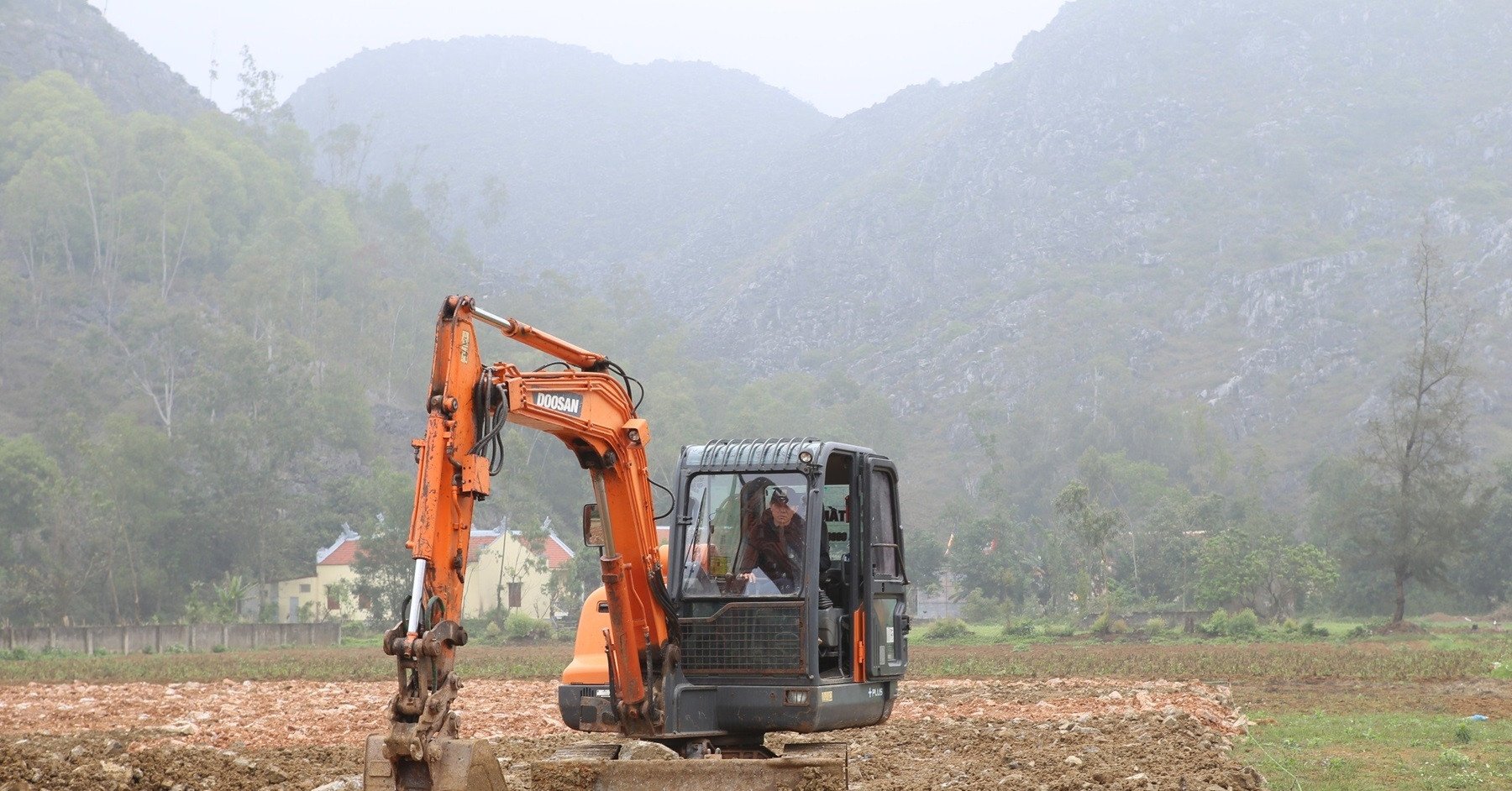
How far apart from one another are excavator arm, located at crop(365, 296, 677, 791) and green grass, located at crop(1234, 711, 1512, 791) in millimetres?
6405

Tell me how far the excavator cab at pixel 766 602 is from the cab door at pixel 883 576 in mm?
20

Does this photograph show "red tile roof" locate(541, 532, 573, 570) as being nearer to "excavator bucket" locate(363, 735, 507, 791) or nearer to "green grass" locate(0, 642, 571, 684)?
"green grass" locate(0, 642, 571, 684)

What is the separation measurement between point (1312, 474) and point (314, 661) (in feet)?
226

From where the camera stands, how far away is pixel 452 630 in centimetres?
852

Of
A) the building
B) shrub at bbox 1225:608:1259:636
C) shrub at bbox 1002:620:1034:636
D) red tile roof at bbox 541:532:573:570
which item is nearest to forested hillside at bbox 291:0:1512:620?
shrub at bbox 1002:620:1034:636

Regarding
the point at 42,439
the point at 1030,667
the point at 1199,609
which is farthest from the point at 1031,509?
the point at 1030,667

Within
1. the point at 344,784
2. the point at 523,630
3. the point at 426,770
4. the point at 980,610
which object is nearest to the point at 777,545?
the point at 426,770

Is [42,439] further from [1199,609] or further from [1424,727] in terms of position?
[1424,727]

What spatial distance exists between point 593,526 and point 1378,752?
981cm

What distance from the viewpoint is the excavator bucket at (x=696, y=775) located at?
30.5 feet

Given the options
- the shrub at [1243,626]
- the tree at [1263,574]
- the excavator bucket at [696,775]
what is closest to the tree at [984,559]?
the tree at [1263,574]

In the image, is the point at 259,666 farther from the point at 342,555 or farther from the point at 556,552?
the point at 556,552

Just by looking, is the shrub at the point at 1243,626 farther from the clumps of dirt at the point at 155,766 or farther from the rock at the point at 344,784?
the rock at the point at 344,784

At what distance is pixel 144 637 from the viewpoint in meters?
Result: 50.2
